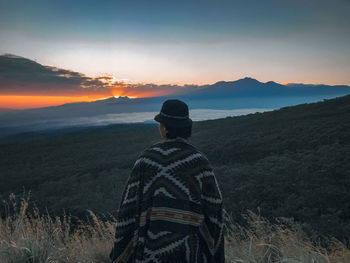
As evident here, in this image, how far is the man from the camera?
2.49 metres

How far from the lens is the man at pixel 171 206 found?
2.49 meters

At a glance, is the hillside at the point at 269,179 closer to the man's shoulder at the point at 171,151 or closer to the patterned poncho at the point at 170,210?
the patterned poncho at the point at 170,210

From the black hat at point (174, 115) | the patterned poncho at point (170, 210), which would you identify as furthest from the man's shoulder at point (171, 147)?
the black hat at point (174, 115)

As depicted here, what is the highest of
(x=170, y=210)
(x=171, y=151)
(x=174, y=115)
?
(x=174, y=115)

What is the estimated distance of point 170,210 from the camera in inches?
98.9

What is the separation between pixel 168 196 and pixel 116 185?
1995 cm

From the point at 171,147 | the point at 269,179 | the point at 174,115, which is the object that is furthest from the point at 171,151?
the point at 269,179

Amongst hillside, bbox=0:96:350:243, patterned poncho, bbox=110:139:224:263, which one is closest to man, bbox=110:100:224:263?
patterned poncho, bbox=110:139:224:263

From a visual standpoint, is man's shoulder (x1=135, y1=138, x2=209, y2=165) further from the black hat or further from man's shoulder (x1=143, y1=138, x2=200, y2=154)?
the black hat

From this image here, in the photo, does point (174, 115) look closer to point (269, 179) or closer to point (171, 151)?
point (171, 151)

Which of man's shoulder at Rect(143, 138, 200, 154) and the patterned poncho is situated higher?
man's shoulder at Rect(143, 138, 200, 154)

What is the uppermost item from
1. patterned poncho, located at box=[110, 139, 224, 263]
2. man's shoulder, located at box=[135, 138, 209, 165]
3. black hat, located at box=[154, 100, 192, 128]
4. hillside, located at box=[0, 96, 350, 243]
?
black hat, located at box=[154, 100, 192, 128]

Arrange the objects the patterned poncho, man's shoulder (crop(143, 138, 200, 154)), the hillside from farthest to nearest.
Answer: the hillside, man's shoulder (crop(143, 138, 200, 154)), the patterned poncho

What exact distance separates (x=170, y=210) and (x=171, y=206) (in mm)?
37
